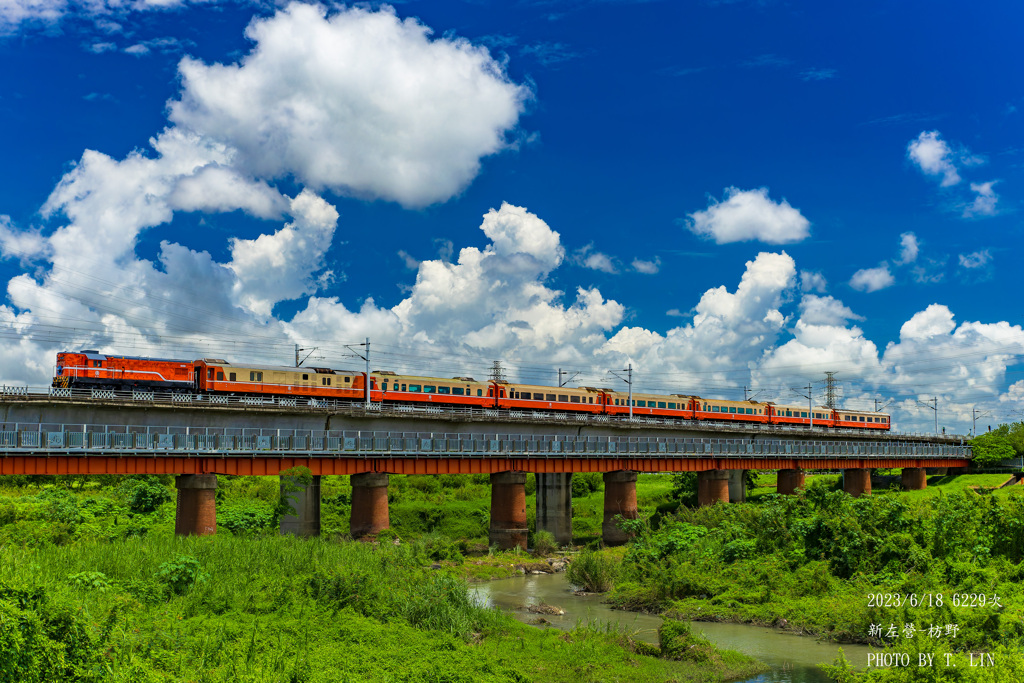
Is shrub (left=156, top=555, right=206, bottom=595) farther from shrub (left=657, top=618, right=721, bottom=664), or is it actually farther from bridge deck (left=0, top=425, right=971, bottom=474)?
bridge deck (left=0, top=425, right=971, bottom=474)

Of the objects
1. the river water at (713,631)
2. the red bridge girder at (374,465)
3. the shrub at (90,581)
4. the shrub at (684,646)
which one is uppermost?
the red bridge girder at (374,465)

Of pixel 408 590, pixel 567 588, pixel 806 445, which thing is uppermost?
pixel 806 445

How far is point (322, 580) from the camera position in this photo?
24797 millimetres

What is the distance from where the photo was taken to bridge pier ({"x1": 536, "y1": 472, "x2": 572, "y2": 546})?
58188 mm

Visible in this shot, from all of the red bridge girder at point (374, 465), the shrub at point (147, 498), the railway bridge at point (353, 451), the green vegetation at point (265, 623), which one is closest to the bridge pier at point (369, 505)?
the railway bridge at point (353, 451)

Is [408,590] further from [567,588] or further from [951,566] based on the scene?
[951,566]

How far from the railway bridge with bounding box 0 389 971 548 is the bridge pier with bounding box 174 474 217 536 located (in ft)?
0.19

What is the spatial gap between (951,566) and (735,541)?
31.6 ft

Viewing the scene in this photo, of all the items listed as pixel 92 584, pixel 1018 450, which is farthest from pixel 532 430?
pixel 1018 450

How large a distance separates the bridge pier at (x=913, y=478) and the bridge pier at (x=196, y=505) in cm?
7852

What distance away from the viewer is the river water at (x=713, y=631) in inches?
923

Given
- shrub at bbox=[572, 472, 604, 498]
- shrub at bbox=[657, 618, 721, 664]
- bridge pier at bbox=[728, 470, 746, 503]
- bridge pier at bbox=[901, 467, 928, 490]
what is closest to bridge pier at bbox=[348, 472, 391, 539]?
shrub at bbox=[657, 618, 721, 664]

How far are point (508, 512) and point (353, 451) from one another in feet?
38.7

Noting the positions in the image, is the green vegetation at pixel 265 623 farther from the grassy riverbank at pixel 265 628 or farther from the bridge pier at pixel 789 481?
the bridge pier at pixel 789 481
